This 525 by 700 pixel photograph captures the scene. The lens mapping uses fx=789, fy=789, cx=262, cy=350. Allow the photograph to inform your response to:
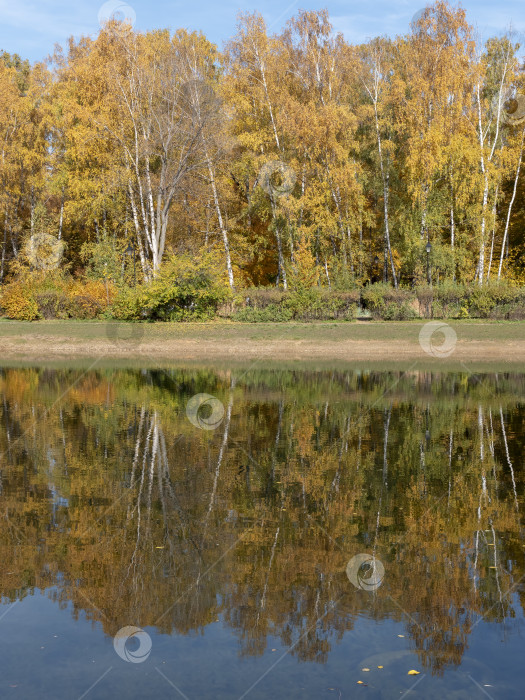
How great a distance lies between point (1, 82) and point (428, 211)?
2810cm

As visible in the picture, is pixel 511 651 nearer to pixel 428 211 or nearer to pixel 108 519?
pixel 108 519

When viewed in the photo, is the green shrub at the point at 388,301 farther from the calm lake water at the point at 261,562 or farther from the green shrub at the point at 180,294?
the calm lake water at the point at 261,562

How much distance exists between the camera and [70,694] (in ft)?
18.2

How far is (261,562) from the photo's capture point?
7.93 metres

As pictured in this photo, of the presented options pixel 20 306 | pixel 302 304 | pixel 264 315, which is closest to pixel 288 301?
pixel 302 304

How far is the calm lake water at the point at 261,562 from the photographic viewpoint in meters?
5.93

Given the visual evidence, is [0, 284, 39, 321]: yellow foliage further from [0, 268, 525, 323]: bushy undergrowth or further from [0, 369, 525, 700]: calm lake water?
[0, 369, 525, 700]: calm lake water

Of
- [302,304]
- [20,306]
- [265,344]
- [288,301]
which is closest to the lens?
[265,344]

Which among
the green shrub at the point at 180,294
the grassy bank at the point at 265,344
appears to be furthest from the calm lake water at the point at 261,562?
the green shrub at the point at 180,294

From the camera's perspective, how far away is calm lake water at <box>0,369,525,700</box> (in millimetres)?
5930

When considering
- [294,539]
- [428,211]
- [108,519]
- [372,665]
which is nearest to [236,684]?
[372,665]

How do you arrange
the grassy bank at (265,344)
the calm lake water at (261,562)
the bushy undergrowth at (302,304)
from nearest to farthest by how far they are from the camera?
the calm lake water at (261,562)
the grassy bank at (265,344)
the bushy undergrowth at (302,304)

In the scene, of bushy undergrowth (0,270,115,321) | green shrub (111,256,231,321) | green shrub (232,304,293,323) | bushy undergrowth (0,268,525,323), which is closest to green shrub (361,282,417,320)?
bushy undergrowth (0,268,525,323)

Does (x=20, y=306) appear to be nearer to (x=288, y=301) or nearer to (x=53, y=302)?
(x=53, y=302)
